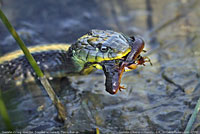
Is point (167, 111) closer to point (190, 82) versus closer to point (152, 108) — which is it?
point (152, 108)

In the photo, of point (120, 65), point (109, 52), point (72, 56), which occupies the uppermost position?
point (72, 56)

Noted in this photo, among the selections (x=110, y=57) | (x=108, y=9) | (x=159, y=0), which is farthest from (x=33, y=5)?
(x=110, y=57)

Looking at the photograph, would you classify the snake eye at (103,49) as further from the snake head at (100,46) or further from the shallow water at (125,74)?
the shallow water at (125,74)

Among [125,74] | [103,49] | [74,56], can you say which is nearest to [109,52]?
[103,49]

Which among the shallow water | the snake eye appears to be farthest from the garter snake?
the shallow water

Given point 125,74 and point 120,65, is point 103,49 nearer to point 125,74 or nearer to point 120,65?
point 120,65

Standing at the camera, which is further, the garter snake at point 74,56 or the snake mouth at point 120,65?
the garter snake at point 74,56

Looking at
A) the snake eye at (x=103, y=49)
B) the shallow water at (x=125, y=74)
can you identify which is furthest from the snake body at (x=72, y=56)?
the shallow water at (x=125, y=74)
